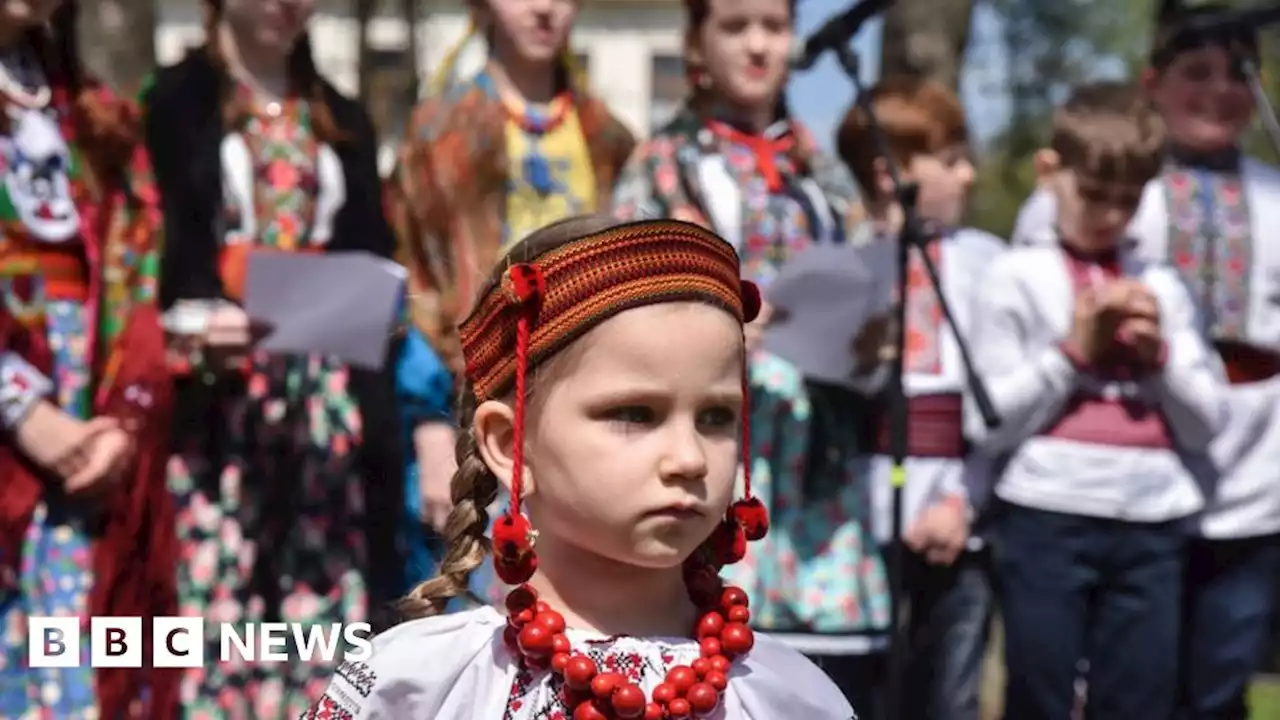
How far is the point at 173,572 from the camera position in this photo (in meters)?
3.63

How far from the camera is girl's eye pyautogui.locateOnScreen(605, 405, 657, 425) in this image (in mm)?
2072

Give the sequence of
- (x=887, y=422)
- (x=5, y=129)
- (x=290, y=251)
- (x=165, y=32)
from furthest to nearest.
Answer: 1. (x=165, y=32)
2. (x=887, y=422)
3. (x=290, y=251)
4. (x=5, y=129)

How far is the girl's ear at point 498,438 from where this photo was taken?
2186 millimetres

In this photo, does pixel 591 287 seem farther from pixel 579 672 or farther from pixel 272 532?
pixel 272 532

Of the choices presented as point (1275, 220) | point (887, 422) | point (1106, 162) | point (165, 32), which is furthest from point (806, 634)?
point (165, 32)

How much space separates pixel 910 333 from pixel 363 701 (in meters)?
2.47

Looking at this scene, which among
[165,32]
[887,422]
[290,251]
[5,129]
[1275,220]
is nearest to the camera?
[5,129]

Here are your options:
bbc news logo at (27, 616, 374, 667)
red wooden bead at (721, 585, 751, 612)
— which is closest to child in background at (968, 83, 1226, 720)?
bbc news logo at (27, 616, 374, 667)

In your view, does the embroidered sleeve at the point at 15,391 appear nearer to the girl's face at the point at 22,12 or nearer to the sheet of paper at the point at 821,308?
the girl's face at the point at 22,12

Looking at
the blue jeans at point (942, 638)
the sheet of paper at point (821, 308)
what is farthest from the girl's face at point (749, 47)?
the blue jeans at point (942, 638)

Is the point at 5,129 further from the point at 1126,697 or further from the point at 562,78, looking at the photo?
the point at 1126,697

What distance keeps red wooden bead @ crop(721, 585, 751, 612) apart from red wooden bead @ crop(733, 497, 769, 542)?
73 mm

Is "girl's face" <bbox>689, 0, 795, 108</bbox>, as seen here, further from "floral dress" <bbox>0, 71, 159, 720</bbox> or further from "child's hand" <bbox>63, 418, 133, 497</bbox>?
"child's hand" <bbox>63, 418, 133, 497</bbox>

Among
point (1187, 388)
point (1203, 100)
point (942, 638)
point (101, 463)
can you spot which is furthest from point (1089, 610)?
point (101, 463)
